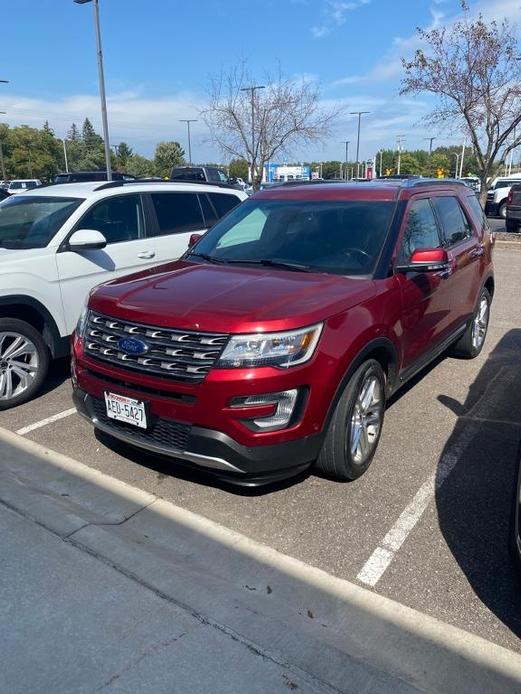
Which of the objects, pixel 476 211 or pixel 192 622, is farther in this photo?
pixel 476 211

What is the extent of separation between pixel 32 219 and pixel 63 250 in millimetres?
628

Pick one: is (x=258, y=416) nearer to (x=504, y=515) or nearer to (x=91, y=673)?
(x=91, y=673)

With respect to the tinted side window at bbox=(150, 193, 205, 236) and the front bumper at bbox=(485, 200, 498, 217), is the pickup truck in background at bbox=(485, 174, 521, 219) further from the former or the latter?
the tinted side window at bbox=(150, 193, 205, 236)

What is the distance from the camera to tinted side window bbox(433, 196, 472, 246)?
4.94m

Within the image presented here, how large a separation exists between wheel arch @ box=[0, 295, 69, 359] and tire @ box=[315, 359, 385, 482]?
282 centimetres

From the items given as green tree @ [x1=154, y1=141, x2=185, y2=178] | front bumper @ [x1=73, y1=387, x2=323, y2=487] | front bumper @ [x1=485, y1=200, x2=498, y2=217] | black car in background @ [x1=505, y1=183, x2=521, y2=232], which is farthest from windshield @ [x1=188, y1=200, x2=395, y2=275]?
green tree @ [x1=154, y1=141, x2=185, y2=178]

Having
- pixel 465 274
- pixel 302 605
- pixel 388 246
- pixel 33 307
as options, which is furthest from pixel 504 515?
pixel 33 307

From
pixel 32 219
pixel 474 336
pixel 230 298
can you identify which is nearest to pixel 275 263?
pixel 230 298

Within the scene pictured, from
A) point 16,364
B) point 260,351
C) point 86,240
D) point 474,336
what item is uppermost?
point 86,240

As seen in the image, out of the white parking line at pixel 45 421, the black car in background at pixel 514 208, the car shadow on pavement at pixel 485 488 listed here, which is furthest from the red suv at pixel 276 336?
the black car in background at pixel 514 208

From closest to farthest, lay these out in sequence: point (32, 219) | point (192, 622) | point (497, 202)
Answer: point (192, 622) → point (32, 219) → point (497, 202)

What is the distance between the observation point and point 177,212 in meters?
6.47

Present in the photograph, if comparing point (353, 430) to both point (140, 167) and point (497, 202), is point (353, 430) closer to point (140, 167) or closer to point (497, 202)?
point (497, 202)

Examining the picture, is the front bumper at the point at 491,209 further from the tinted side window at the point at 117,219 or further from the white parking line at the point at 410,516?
the white parking line at the point at 410,516
